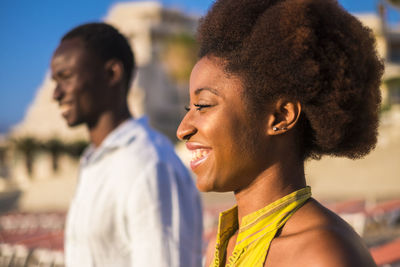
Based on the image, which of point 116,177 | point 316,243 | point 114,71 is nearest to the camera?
point 316,243

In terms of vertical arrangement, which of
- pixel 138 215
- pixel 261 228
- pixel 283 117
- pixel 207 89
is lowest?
pixel 138 215

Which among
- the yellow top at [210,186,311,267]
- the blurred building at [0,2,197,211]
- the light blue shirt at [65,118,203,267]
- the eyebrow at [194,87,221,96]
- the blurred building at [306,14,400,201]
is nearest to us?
the yellow top at [210,186,311,267]

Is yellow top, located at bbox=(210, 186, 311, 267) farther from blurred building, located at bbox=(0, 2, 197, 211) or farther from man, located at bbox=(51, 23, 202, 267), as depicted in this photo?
blurred building, located at bbox=(0, 2, 197, 211)

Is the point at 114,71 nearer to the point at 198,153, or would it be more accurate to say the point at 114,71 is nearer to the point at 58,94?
the point at 58,94

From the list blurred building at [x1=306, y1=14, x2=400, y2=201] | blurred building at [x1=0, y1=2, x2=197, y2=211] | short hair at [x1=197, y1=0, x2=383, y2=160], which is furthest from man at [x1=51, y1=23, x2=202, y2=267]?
blurred building at [x1=306, y1=14, x2=400, y2=201]

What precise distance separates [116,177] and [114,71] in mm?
760

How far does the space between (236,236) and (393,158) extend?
1831cm

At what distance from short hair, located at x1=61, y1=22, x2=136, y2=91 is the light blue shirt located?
0.65 meters

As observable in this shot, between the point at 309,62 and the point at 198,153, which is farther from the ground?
the point at 309,62

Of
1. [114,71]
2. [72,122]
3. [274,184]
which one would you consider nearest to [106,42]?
[114,71]

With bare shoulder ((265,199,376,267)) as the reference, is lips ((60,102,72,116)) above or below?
above

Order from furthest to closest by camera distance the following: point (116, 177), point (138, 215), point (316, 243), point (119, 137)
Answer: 1. point (119, 137)
2. point (116, 177)
3. point (138, 215)
4. point (316, 243)

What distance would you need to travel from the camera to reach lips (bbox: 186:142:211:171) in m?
1.56

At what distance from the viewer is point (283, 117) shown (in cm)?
150
